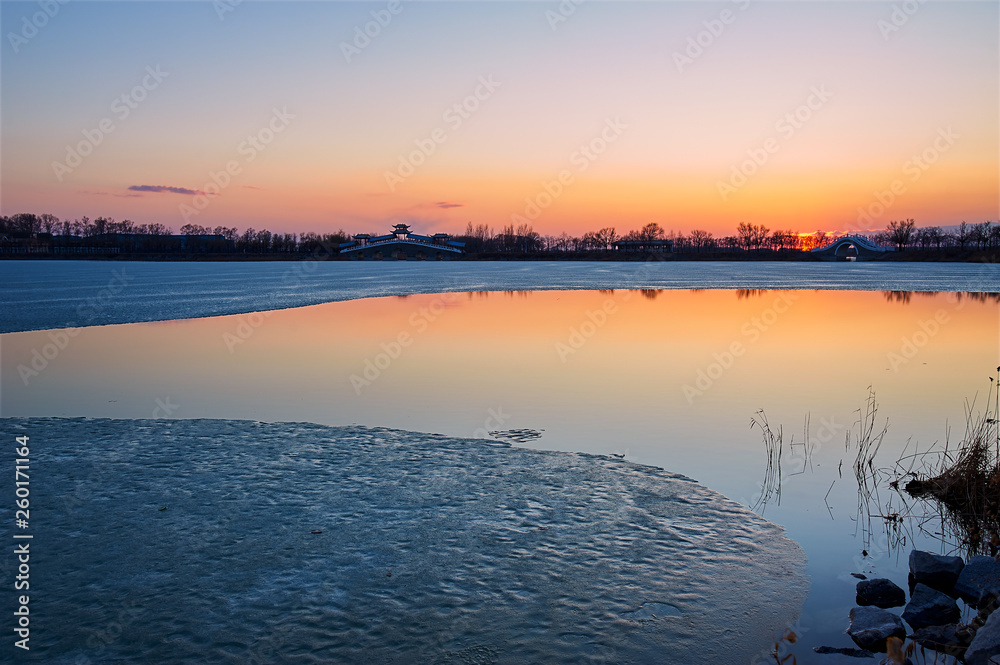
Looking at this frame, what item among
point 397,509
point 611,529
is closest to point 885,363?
point 611,529

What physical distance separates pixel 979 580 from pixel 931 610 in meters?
0.66

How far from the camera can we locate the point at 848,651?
449 cm

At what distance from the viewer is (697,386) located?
42.9ft

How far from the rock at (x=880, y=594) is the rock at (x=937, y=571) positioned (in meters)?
0.26

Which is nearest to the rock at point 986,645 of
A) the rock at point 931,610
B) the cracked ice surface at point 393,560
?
the rock at point 931,610

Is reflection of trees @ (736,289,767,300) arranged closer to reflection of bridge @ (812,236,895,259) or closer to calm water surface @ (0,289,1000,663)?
calm water surface @ (0,289,1000,663)

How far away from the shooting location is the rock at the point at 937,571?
5.31 metres

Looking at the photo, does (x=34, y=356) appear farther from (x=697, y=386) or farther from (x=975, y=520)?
(x=975, y=520)

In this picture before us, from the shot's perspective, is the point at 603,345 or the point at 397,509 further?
the point at 603,345

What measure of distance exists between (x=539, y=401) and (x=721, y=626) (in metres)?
7.06

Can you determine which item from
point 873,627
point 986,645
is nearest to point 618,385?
point 873,627

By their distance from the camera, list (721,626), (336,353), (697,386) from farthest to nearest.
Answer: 1. (336,353)
2. (697,386)
3. (721,626)

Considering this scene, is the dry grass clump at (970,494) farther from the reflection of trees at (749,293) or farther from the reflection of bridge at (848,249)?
the reflection of bridge at (848,249)

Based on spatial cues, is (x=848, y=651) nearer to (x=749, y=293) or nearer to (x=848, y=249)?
(x=749, y=293)
